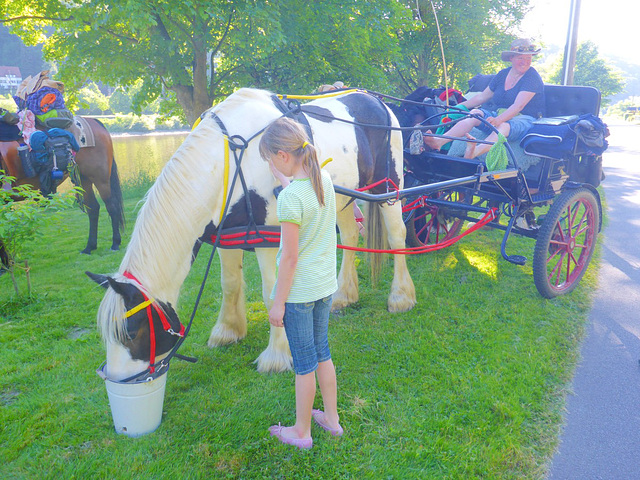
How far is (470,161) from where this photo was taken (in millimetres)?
4039

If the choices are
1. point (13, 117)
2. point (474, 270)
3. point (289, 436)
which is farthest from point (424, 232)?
point (13, 117)

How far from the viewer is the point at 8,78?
184ft

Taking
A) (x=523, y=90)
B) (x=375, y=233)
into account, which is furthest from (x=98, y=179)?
(x=523, y=90)

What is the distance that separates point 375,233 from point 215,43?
6.04 meters

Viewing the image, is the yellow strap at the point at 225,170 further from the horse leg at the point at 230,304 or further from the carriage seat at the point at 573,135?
the carriage seat at the point at 573,135

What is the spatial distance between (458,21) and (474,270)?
9485mm

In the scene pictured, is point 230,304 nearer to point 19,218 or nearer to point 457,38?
point 19,218

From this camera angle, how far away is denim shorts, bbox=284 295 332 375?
7.04 feet

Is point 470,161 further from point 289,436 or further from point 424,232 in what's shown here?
point 289,436

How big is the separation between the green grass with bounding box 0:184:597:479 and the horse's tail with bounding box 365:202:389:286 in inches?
12.9

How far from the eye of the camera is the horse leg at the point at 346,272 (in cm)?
412

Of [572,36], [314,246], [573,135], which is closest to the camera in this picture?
[314,246]

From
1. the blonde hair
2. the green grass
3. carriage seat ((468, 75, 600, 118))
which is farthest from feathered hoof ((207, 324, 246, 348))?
carriage seat ((468, 75, 600, 118))

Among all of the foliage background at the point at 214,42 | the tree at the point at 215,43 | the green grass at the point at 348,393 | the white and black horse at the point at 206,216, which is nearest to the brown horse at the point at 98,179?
the green grass at the point at 348,393
